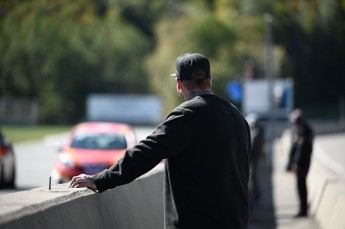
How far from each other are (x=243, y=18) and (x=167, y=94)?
37.5 feet

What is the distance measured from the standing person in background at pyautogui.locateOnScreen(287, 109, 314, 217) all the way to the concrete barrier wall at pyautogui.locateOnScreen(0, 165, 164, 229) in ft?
29.8

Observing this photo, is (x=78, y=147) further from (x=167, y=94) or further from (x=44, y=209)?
(x=167, y=94)

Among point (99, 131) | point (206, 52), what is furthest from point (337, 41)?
point (99, 131)

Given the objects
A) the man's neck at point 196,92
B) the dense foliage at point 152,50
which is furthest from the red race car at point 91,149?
the dense foliage at point 152,50

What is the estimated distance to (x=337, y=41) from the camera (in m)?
104

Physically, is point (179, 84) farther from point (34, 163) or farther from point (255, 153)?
point (34, 163)

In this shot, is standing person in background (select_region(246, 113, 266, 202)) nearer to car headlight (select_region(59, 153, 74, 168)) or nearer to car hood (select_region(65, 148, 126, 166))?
car hood (select_region(65, 148, 126, 166))

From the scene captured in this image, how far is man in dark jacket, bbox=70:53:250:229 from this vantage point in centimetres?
586

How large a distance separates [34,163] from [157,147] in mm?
29967

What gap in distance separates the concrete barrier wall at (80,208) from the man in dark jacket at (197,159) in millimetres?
346

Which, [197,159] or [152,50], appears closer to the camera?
[197,159]

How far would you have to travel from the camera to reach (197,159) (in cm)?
592

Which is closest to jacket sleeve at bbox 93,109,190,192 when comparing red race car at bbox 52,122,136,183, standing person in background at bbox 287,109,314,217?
standing person in background at bbox 287,109,314,217

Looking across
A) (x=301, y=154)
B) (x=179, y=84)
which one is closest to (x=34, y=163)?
(x=301, y=154)
